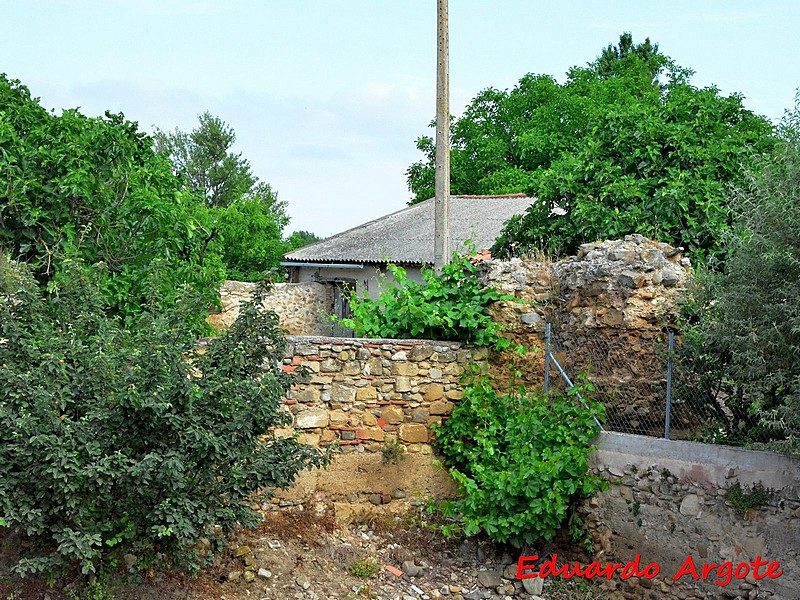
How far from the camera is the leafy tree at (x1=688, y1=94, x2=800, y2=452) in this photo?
265 inches

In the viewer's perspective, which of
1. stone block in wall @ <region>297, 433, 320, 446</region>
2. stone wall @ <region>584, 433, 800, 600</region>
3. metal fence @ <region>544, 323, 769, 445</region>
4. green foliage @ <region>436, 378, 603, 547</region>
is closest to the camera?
stone wall @ <region>584, 433, 800, 600</region>

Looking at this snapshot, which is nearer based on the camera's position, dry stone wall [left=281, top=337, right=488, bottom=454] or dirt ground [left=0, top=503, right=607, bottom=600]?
dirt ground [left=0, top=503, right=607, bottom=600]

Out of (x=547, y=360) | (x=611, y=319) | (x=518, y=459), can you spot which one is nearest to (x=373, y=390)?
(x=518, y=459)

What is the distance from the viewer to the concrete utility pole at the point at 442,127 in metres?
12.8

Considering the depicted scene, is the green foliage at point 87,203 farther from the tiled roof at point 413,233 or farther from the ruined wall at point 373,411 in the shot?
the tiled roof at point 413,233

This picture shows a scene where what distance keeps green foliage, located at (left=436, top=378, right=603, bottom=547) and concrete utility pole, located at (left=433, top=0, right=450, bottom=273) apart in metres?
4.09

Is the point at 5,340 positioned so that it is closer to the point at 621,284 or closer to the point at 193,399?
the point at 193,399

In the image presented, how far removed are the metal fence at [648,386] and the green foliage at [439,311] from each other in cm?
69

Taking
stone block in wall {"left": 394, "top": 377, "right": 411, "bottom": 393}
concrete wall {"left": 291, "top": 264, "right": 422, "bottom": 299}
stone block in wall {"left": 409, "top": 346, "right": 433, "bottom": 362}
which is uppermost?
concrete wall {"left": 291, "top": 264, "right": 422, "bottom": 299}

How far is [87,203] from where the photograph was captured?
961 centimetres

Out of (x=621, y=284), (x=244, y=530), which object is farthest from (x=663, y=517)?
(x=244, y=530)

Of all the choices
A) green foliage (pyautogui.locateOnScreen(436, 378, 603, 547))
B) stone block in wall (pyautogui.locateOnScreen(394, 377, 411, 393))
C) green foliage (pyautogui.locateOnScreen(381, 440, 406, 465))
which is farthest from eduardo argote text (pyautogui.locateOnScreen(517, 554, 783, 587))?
stone block in wall (pyautogui.locateOnScreen(394, 377, 411, 393))

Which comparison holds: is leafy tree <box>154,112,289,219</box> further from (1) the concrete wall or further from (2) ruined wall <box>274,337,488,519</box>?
(2) ruined wall <box>274,337,488,519</box>

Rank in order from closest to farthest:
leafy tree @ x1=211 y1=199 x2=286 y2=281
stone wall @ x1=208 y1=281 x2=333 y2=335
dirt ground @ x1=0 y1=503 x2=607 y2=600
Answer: dirt ground @ x1=0 y1=503 x2=607 y2=600 → stone wall @ x1=208 y1=281 x2=333 y2=335 → leafy tree @ x1=211 y1=199 x2=286 y2=281
